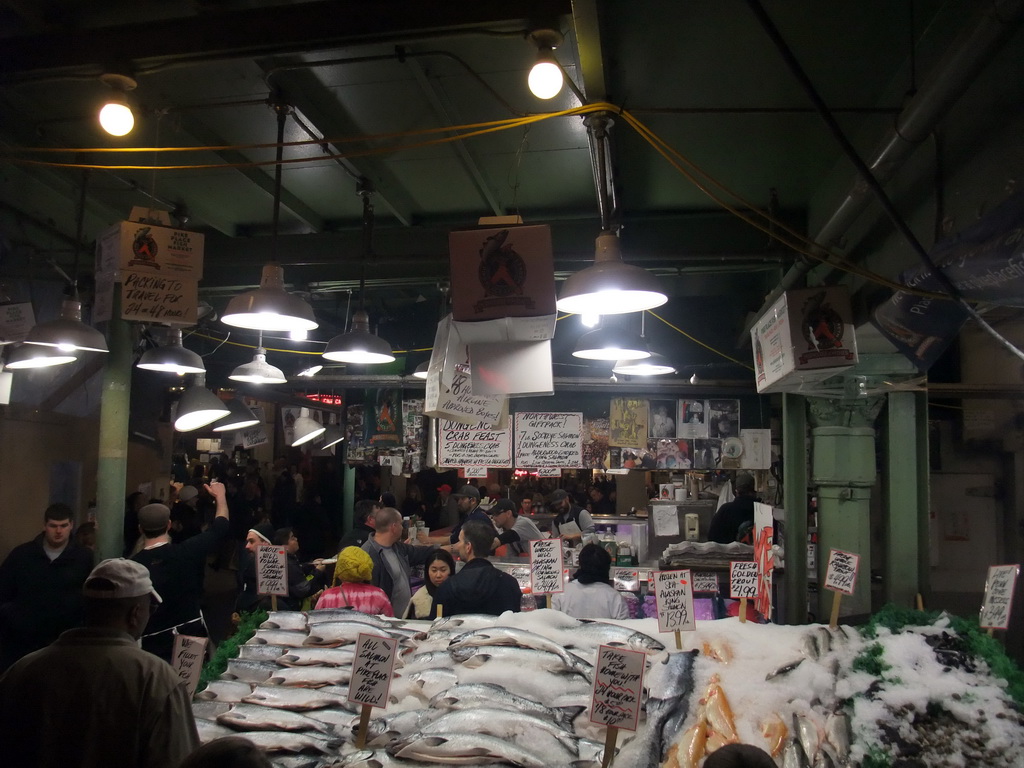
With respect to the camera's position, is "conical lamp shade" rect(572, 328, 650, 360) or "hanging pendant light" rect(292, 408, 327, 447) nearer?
"conical lamp shade" rect(572, 328, 650, 360)

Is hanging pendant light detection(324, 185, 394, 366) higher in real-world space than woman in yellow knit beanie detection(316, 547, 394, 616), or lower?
higher

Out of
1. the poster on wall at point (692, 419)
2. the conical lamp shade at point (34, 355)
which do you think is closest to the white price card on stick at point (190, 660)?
the conical lamp shade at point (34, 355)

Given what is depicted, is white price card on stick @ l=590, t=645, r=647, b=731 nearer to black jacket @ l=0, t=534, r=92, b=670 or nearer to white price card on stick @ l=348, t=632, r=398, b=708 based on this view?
white price card on stick @ l=348, t=632, r=398, b=708

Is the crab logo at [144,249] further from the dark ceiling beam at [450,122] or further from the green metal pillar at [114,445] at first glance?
the dark ceiling beam at [450,122]

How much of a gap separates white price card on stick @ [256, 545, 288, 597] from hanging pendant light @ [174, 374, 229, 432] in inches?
124

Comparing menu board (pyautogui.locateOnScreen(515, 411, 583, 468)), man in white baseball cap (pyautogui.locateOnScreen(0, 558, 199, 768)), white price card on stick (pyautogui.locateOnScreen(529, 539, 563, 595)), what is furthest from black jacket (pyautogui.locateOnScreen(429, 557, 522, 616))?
menu board (pyautogui.locateOnScreen(515, 411, 583, 468))

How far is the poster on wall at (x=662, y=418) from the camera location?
9977 mm

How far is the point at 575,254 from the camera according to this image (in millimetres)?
6141

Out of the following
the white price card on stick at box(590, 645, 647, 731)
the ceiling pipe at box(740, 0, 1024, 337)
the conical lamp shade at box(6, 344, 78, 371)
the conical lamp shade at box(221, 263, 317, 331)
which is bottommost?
the white price card on stick at box(590, 645, 647, 731)

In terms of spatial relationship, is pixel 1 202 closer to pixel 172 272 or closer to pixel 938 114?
pixel 172 272

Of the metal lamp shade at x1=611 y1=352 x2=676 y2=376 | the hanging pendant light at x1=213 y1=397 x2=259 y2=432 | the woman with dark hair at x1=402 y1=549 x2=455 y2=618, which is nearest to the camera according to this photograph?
the woman with dark hair at x1=402 y1=549 x2=455 y2=618

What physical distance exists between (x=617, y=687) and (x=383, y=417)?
8.01 meters

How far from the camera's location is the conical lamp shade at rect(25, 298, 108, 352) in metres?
4.96

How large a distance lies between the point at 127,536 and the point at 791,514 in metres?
8.37
